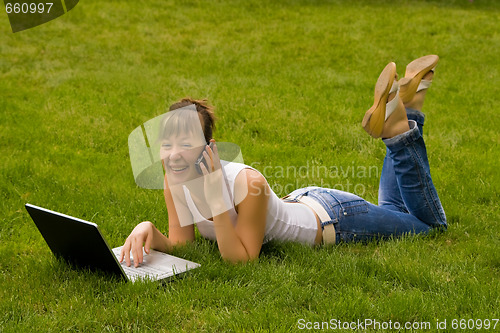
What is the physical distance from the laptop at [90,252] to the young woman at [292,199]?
11 cm

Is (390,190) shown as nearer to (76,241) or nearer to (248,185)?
(248,185)

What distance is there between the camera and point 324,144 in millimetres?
6688

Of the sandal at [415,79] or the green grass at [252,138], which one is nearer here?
the green grass at [252,138]

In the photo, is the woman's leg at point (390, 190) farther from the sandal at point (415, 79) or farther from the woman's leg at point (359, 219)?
the sandal at point (415, 79)

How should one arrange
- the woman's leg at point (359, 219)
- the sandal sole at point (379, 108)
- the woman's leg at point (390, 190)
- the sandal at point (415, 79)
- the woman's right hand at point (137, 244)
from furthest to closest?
the woman's leg at point (390, 190) → the sandal at point (415, 79) → the woman's leg at point (359, 219) → the sandal sole at point (379, 108) → the woman's right hand at point (137, 244)

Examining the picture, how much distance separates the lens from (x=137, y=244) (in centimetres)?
359

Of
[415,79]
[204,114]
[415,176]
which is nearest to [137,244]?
[204,114]

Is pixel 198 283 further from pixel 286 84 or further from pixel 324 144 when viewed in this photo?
pixel 286 84

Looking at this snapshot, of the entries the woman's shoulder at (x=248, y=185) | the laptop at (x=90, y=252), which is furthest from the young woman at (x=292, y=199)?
the laptop at (x=90, y=252)

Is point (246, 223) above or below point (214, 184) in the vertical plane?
below

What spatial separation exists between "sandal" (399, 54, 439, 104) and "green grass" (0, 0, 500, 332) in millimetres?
977

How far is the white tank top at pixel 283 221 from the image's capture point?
3740 millimetres

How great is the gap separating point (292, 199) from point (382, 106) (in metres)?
0.87

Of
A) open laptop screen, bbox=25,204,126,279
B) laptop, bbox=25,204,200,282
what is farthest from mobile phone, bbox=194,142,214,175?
open laptop screen, bbox=25,204,126,279
